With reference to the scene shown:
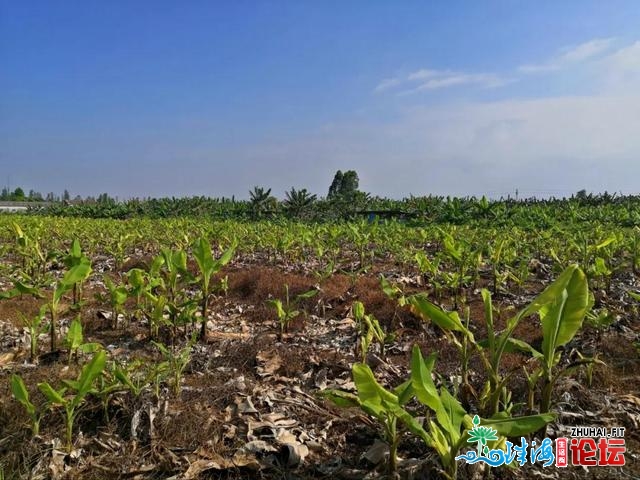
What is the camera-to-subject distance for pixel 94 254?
31.3 ft

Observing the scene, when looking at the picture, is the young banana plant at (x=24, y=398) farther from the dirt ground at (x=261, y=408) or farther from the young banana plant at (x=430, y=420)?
the young banana plant at (x=430, y=420)

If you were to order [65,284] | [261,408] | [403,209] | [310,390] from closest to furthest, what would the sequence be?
[261,408]
[310,390]
[65,284]
[403,209]

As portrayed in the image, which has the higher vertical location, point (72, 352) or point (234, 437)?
point (72, 352)

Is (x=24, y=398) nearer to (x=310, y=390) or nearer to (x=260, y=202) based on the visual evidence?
(x=310, y=390)

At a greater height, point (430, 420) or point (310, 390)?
point (430, 420)

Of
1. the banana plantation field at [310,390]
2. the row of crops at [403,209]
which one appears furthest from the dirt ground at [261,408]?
the row of crops at [403,209]

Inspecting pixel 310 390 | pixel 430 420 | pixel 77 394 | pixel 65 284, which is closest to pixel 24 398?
pixel 77 394

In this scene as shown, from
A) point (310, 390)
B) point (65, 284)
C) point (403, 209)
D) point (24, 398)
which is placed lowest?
point (310, 390)

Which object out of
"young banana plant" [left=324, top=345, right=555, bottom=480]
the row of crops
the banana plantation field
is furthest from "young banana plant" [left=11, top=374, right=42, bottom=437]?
the row of crops

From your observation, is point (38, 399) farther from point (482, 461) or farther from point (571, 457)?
point (571, 457)

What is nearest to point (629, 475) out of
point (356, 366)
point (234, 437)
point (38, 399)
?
point (356, 366)

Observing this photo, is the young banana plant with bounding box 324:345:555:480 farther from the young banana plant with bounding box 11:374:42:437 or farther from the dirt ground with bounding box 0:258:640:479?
the young banana plant with bounding box 11:374:42:437

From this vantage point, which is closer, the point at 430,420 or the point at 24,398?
the point at 430,420

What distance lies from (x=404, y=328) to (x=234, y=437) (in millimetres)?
2410
